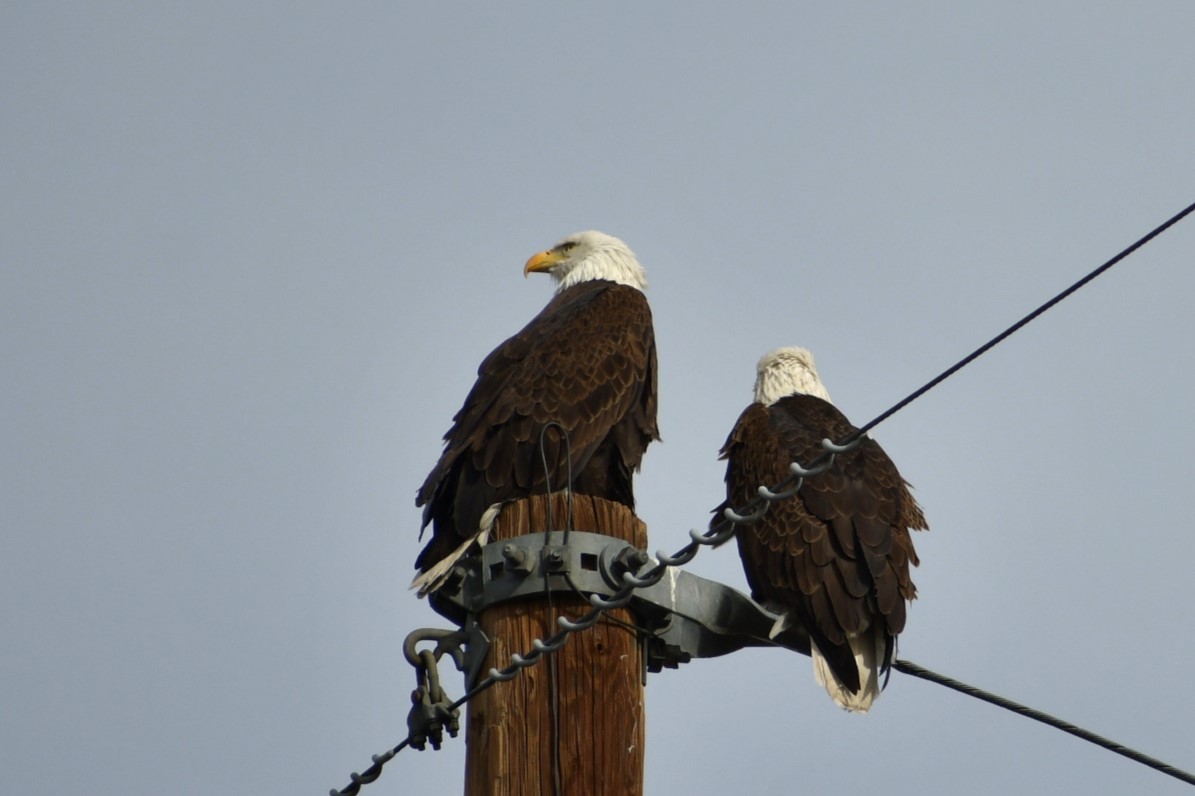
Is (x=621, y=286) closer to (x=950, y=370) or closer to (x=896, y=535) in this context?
(x=896, y=535)

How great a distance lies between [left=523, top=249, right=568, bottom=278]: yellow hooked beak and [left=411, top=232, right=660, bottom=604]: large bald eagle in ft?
3.89

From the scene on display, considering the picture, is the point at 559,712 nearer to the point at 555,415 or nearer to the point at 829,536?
the point at 555,415

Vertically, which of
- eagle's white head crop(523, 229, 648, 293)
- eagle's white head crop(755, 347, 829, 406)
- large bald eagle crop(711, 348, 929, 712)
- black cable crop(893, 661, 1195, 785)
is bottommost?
black cable crop(893, 661, 1195, 785)

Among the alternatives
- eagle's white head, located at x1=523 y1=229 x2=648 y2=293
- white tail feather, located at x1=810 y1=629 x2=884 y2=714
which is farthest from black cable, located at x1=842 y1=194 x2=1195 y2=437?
eagle's white head, located at x1=523 y1=229 x2=648 y2=293

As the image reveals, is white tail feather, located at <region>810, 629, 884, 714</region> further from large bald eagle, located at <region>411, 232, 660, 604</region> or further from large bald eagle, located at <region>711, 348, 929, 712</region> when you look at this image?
large bald eagle, located at <region>411, 232, 660, 604</region>

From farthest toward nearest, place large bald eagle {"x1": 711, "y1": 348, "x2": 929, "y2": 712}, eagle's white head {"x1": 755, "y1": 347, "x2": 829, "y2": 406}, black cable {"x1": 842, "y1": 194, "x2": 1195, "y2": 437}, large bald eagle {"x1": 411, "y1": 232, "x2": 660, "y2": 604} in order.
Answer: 1. eagle's white head {"x1": 755, "y1": 347, "x2": 829, "y2": 406}
2. large bald eagle {"x1": 711, "y1": 348, "x2": 929, "y2": 712}
3. large bald eagle {"x1": 411, "y1": 232, "x2": 660, "y2": 604}
4. black cable {"x1": 842, "y1": 194, "x2": 1195, "y2": 437}

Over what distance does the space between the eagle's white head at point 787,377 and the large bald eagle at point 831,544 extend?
508mm

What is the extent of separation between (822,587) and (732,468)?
1.06 meters

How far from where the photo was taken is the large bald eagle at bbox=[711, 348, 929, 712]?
6.14 meters

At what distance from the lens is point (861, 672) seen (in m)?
6.08

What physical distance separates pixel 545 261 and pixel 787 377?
1.52 meters

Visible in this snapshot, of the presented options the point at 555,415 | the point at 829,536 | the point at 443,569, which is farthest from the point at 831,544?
the point at 443,569

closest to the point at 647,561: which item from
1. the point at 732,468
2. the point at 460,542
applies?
the point at 460,542

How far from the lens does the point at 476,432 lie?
6.23 m
